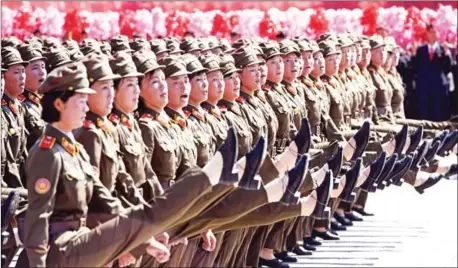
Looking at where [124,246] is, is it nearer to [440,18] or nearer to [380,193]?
[380,193]

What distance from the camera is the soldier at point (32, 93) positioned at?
528 inches

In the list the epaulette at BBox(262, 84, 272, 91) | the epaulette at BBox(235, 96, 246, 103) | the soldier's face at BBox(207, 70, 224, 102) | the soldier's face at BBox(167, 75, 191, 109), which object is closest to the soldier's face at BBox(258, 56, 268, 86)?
the epaulette at BBox(262, 84, 272, 91)

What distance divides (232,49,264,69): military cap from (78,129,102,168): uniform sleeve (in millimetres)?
4290

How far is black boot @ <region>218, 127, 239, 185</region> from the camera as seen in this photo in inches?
382

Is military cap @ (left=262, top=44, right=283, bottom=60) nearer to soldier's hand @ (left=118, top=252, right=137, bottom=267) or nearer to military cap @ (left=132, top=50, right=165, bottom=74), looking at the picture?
military cap @ (left=132, top=50, right=165, bottom=74)

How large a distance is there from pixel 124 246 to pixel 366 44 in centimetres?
1054

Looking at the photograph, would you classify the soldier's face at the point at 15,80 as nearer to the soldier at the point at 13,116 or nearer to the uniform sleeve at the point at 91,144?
the soldier at the point at 13,116

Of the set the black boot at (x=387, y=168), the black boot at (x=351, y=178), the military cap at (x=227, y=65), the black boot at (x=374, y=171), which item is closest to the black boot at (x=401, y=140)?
the black boot at (x=387, y=168)

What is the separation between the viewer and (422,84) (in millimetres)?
27609

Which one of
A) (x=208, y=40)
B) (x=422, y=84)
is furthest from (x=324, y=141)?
(x=422, y=84)

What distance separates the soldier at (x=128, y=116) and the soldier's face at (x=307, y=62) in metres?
6.01

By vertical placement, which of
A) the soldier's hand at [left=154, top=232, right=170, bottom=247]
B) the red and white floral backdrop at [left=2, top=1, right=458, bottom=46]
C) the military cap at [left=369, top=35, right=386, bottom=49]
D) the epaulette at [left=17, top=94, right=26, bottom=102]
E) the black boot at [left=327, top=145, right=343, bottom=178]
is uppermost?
the red and white floral backdrop at [left=2, top=1, right=458, bottom=46]

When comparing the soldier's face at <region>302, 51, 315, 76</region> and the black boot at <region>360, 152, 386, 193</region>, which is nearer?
the black boot at <region>360, 152, 386, 193</region>

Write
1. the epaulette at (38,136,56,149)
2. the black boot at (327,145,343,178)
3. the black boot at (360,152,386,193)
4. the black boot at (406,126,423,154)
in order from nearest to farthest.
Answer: the epaulette at (38,136,56,149), the black boot at (327,145,343,178), the black boot at (360,152,386,193), the black boot at (406,126,423,154)
